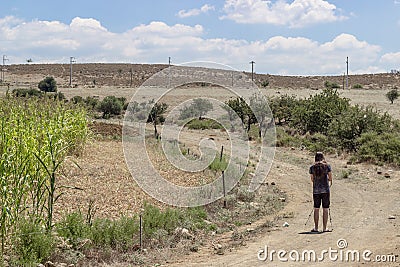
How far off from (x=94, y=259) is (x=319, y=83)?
262 ft

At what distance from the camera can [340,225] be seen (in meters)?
10.5

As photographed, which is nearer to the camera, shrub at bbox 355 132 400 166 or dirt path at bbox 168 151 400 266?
dirt path at bbox 168 151 400 266

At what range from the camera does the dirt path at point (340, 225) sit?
8422 mm

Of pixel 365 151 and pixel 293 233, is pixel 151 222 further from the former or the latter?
pixel 365 151

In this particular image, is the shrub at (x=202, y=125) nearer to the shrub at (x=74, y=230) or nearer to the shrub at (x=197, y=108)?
the shrub at (x=197, y=108)

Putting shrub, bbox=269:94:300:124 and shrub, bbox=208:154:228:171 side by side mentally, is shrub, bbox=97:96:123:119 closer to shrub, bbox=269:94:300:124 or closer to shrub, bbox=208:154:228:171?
shrub, bbox=269:94:300:124

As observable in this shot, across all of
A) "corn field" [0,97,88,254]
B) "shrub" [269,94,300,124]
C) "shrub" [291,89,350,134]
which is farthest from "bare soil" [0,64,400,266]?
"shrub" [269,94,300,124]

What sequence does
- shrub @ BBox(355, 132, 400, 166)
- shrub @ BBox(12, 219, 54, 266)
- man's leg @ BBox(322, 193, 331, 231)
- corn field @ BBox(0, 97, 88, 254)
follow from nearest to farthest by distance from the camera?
shrub @ BBox(12, 219, 54, 266) < corn field @ BBox(0, 97, 88, 254) < man's leg @ BBox(322, 193, 331, 231) < shrub @ BBox(355, 132, 400, 166)

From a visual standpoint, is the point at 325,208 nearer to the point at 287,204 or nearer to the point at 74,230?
the point at 287,204

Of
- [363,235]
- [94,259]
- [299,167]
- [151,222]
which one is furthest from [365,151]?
[94,259]

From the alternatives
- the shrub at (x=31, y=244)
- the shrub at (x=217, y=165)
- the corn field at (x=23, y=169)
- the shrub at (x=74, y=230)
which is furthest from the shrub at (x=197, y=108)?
the shrub at (x=31, y=244)

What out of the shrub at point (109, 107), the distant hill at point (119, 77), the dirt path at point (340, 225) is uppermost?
the distant hill at point (119, 77)

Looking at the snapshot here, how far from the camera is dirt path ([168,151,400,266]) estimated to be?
27.6 feet

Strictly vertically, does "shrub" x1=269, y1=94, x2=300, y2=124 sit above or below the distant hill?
below
